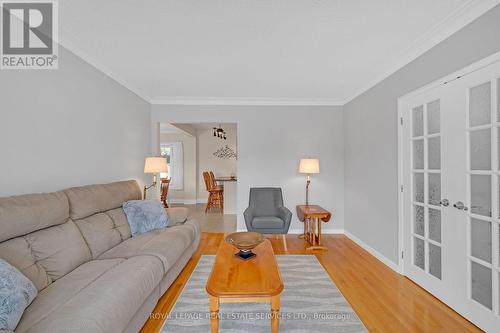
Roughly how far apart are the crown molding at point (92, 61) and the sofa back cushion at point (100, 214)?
4.77 ft

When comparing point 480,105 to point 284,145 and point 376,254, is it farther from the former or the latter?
point 284,145

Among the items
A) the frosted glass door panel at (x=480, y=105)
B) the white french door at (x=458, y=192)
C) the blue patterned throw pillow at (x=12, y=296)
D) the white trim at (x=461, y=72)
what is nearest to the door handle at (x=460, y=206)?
the white french door at (x=458, y=192)

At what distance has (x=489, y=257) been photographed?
5.89 ft

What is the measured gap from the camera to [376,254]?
3.29 metres

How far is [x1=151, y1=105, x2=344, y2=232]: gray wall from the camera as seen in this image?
440 cm

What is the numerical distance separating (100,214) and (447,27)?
374 centimetres

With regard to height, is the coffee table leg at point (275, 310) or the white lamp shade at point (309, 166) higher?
the white lamp shade at point (309, 166)

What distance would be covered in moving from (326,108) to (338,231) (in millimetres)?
2367

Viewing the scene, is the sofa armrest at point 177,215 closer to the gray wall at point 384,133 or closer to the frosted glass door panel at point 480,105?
the gray wall at point 384,133

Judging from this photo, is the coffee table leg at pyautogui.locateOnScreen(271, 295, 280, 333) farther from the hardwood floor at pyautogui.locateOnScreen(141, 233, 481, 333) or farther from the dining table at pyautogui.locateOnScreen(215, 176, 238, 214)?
the dining table at pyautogui.locateOnScreen(215, 176, 238, 214)

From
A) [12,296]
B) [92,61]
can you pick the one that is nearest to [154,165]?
[92,61]

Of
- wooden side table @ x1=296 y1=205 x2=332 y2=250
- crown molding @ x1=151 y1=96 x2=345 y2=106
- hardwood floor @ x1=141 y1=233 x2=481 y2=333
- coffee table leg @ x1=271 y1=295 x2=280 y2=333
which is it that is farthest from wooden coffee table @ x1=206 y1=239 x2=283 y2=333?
crown molding @ x1=151 y1=96 x2=345 y2=106

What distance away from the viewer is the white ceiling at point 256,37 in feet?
6.14

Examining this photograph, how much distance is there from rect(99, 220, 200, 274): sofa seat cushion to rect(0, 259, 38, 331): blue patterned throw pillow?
776mm
